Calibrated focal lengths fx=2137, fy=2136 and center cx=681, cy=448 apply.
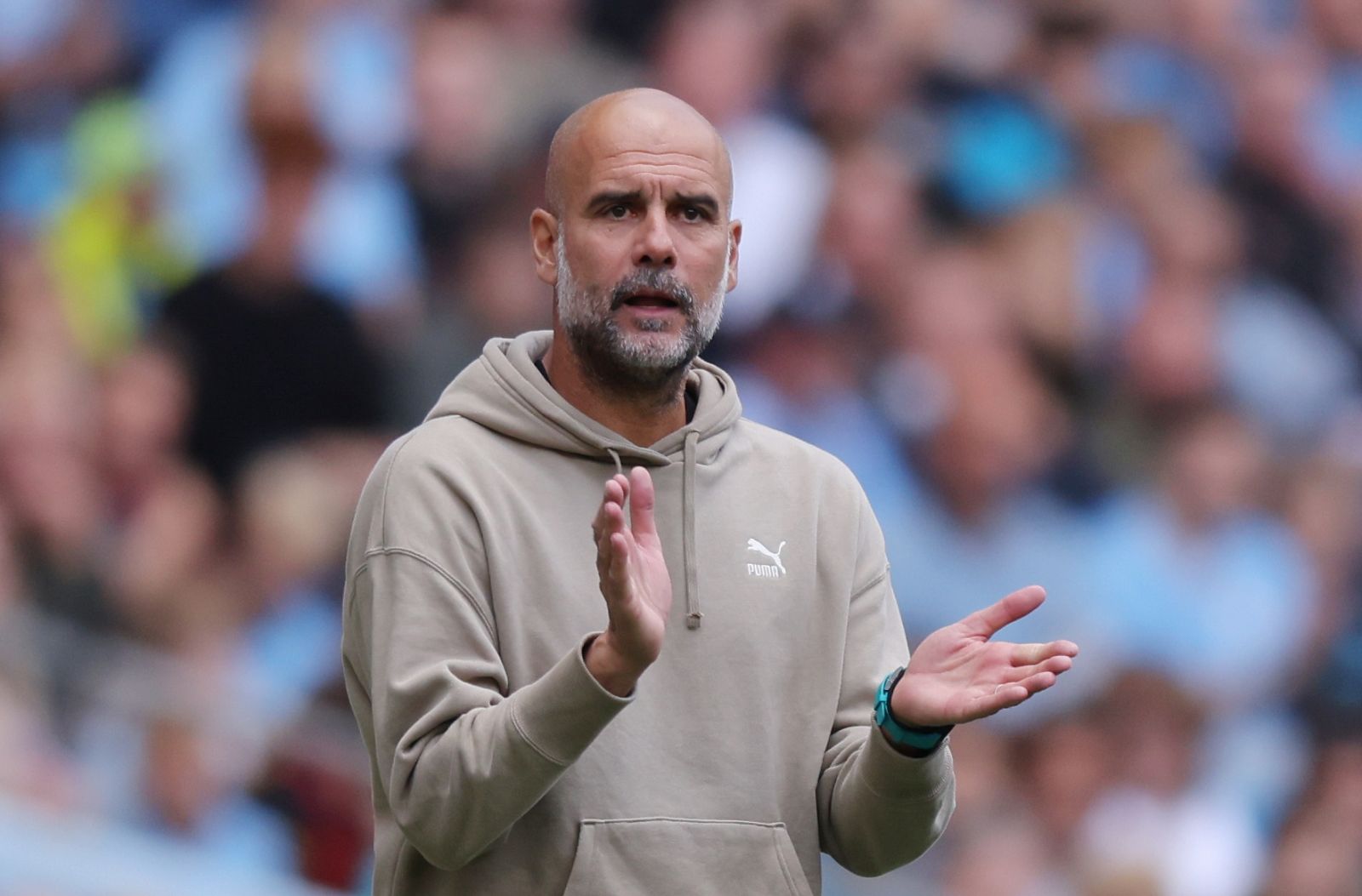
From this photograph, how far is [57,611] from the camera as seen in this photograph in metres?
5.10

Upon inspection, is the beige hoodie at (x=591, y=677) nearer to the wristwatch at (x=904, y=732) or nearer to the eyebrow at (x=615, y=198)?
the wristwatch at (x=904, y=732)

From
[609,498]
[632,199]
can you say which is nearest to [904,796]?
[609,498]

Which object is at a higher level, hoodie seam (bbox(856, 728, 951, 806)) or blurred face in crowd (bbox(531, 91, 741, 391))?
blurred face in crowd (bbox(531, 91, 741, 391))

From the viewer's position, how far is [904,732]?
2.44 meters

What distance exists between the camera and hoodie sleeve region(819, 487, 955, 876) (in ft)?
8.09

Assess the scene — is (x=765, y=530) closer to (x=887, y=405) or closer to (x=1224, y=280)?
(x=887, y=405)

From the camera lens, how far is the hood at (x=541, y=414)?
257cm

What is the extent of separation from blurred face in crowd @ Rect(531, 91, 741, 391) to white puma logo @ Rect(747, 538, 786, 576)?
0.23 m

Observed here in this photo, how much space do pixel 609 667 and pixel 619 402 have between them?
50 cm

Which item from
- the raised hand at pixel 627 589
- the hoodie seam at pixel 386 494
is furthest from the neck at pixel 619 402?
the raised hand at pixel 627 589

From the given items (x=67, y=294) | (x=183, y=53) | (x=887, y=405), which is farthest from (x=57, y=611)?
(x=887, y=405)

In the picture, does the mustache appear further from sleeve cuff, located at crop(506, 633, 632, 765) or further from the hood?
sleeve cuff, located at crop(506, 633, 632, 765)

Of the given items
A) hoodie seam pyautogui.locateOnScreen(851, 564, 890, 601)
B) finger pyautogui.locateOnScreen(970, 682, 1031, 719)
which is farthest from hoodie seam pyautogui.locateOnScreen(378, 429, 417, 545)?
finger pyautogui.locateOnScreen(970, 682, 1031, 719)

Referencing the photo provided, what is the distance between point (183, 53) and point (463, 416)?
3.22m
